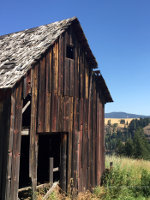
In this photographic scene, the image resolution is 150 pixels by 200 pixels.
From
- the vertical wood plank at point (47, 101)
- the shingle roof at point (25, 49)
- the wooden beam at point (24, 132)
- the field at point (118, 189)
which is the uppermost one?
the shingle roof at point (25, 49)

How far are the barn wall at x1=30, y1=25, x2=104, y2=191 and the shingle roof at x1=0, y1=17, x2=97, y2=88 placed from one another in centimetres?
36

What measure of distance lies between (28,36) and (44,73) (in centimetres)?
265

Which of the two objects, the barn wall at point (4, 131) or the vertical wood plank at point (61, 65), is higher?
the vertical wood plank at point (61, 65)

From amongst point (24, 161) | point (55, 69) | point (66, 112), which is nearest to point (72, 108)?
point (66, 112)

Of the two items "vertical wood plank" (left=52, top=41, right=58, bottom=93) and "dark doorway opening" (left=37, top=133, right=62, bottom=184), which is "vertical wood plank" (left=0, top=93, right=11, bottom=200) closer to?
"vertical wood plank" (left=52, top=41, right=58, bottom=93)

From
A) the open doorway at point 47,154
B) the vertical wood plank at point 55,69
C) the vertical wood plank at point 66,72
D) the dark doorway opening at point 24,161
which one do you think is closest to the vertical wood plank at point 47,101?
the vertical wood plank at point 55,69

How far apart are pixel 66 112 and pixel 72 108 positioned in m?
0.43

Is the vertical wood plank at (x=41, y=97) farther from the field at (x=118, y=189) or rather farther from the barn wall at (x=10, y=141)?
the field at (x=118, y=189)

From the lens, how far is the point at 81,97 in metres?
9.88

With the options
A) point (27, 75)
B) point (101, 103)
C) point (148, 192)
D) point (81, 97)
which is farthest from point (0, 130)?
point (148, 192)

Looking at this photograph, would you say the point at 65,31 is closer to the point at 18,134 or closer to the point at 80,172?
the point at 18,134

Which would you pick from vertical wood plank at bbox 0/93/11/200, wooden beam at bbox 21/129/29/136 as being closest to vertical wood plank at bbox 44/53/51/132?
wooden beam at bbox 21/129/29/136

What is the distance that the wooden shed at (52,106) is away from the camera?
6777 millimetres

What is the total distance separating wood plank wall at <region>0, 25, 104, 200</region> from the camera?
271 inches
